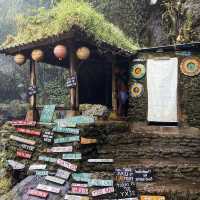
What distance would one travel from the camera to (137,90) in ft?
40.5

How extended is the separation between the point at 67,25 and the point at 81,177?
4.34 metres

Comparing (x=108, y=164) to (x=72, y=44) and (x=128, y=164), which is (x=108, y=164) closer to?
(x=128, y=164)

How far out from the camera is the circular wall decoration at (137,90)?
1226 centimetres

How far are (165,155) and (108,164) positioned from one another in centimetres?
170

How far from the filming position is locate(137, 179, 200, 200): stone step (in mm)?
8117

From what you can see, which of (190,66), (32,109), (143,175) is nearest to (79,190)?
(143,175)

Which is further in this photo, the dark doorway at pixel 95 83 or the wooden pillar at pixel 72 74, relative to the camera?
the dark doorway at pixel 95 83

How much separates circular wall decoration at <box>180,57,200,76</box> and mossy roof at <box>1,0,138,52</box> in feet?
6.01

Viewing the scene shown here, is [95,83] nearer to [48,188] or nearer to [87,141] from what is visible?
[87,141]

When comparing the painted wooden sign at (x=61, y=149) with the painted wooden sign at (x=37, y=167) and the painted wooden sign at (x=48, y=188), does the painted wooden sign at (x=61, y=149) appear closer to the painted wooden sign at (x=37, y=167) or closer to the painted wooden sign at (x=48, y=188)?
the painted wooden sign at (x=37, y=167)

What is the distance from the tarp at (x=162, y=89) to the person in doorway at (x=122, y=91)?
124 cm

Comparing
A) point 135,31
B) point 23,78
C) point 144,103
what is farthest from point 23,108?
point 144,103

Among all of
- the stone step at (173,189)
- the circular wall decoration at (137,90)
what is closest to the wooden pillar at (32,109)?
the circular wall decoration at (137,90)

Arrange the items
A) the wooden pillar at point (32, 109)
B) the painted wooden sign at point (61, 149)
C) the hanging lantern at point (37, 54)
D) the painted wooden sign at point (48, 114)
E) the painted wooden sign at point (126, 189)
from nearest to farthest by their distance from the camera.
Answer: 1. the painted wooden sign at point (126, 189)
2. the painted wooden sign at point (61, 149)
3. the painted wooden sign at point (48, 114)
4. the hanging lantern at point (37, 54)
5. the wooden pillar at point (32, 109)
